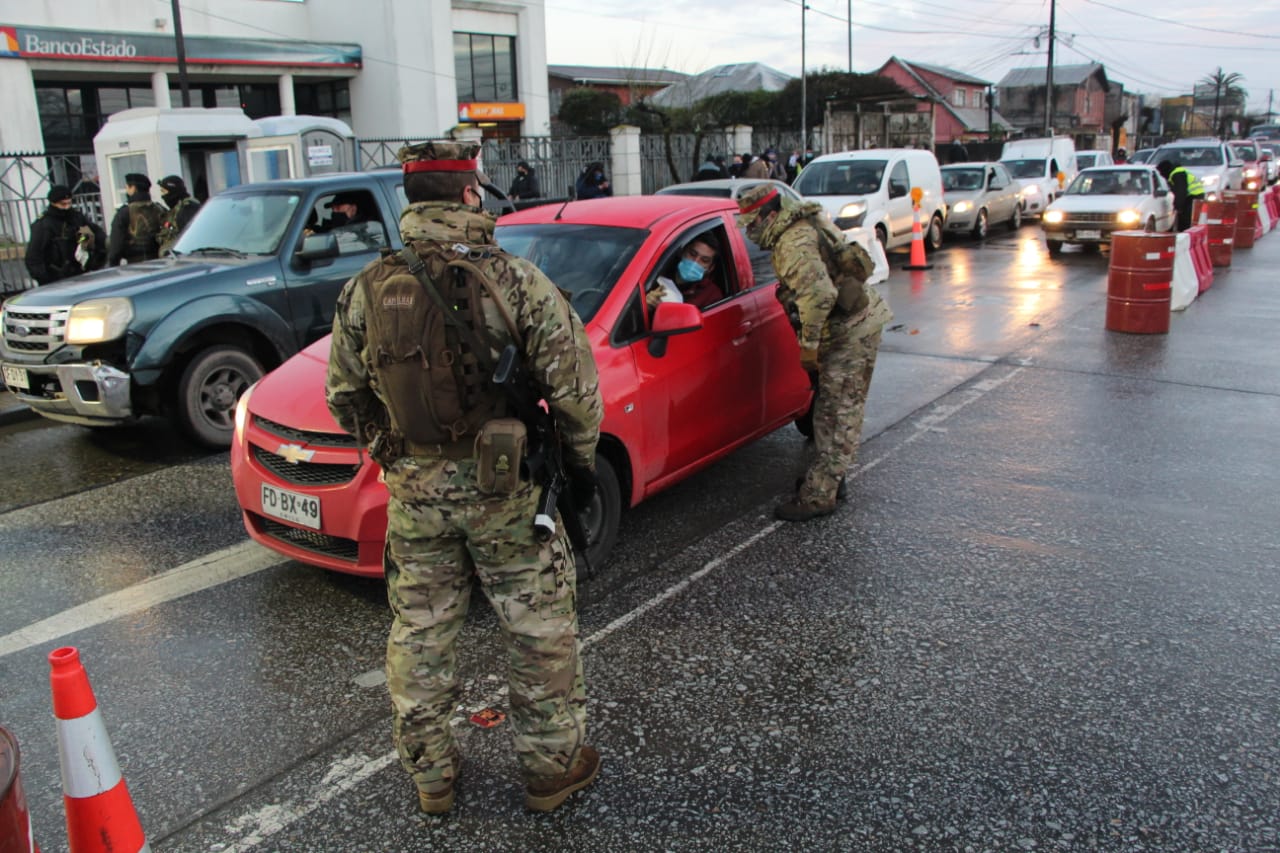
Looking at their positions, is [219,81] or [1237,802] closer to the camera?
[1237,802]

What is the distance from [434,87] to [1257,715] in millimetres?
33524

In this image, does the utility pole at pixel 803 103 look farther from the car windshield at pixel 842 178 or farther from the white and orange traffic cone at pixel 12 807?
the white and orange traffic cone at pixel 12 807

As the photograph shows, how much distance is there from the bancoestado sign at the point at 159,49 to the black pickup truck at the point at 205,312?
74.7ft

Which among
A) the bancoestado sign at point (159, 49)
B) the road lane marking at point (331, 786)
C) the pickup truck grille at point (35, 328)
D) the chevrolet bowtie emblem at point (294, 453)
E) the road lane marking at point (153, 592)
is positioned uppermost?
the bancoestado sign at point (159, 49)

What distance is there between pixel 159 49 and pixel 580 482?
30.6 metres

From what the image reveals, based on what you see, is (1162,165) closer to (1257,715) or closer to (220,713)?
(1257,715)

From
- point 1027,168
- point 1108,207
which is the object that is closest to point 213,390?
point 1108,207

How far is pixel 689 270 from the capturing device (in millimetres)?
5242

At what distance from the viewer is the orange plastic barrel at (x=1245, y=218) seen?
56.1 feet

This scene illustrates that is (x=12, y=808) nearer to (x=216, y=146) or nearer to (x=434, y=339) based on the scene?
(x=434, y=339)

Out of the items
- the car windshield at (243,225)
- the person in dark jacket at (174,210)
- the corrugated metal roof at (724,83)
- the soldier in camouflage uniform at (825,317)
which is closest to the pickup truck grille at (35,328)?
the car windshield at (243,225)

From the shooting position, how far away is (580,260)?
16.6 ft

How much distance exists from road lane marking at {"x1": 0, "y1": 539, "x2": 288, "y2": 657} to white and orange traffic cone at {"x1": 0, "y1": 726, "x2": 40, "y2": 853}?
2997mm

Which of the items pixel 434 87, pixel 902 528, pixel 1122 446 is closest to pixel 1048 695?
pixel 902 528
